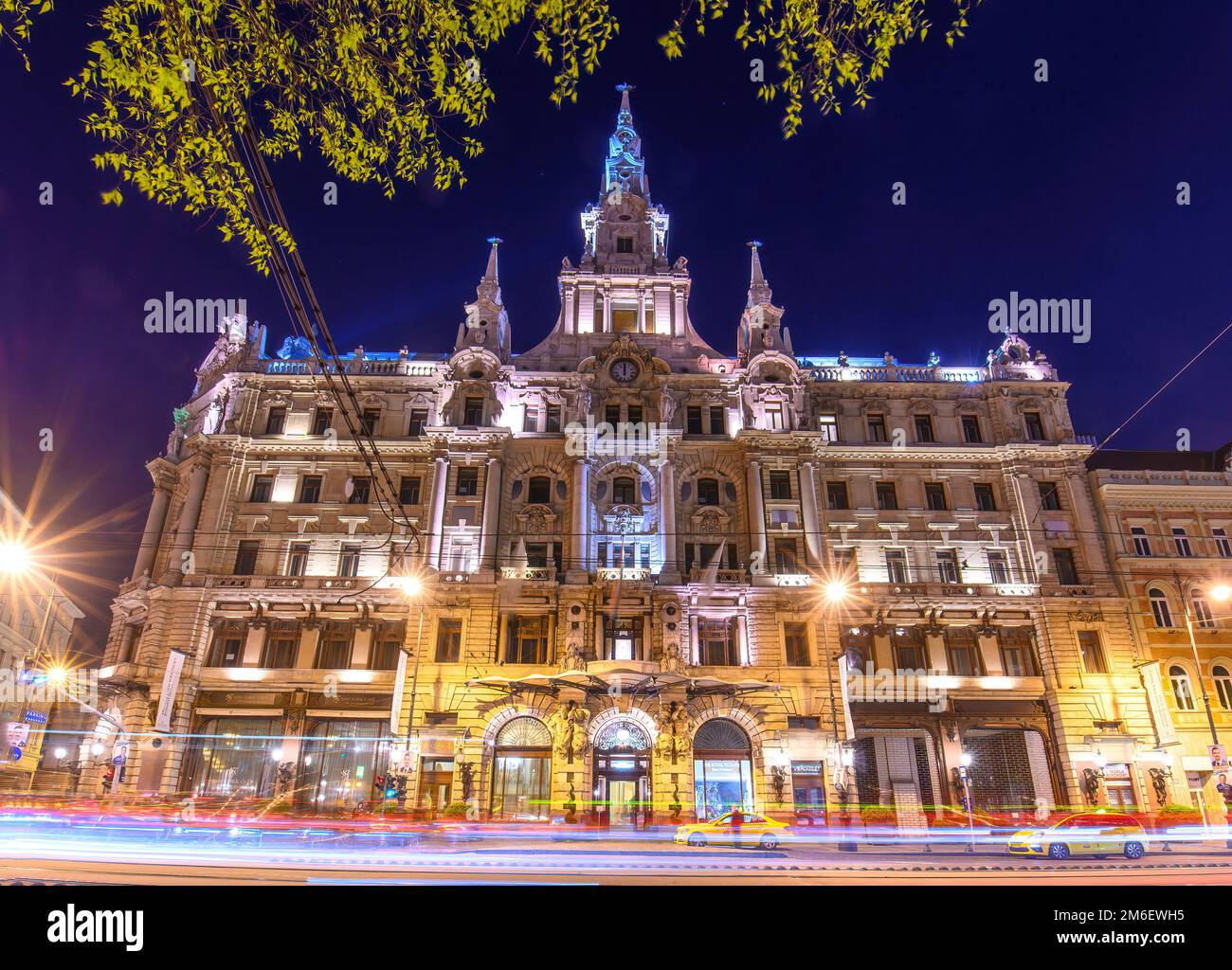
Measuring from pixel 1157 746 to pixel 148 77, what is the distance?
46.1 metres

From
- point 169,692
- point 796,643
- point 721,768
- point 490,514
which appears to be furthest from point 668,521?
point 169,692

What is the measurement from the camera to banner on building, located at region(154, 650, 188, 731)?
35.6m

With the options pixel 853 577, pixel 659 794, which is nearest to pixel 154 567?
pixel 659 794

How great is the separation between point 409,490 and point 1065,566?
125 feet

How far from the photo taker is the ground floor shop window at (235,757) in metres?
36.1

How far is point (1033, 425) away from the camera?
46188mm

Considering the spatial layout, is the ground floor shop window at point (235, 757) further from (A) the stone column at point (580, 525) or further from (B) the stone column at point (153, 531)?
(A) the stone column at point (580, 525)

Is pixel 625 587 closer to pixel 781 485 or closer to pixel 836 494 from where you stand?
pixel 781 485

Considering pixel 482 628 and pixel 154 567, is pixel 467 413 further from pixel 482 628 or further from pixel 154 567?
pixel 154 567

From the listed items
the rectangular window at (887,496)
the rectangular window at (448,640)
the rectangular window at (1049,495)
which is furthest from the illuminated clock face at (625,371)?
the rectangular window at (1049,495)

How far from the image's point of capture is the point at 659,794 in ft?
117

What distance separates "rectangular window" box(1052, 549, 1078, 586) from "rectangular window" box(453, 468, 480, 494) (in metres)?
33.2

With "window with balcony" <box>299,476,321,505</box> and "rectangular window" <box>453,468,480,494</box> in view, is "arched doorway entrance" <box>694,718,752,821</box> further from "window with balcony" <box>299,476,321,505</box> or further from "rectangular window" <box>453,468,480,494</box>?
"window with balcony" <box>299,476,321,505</box>

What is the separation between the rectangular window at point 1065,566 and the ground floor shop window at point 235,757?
42884mm
